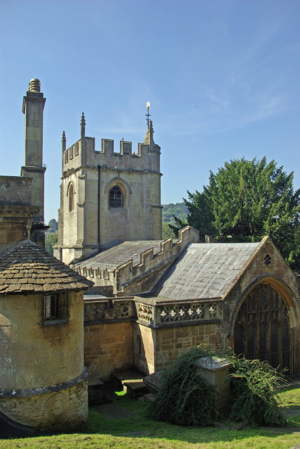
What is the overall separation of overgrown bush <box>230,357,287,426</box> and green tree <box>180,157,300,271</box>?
1826cm

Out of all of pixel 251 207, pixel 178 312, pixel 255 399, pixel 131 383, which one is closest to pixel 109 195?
pixel 251 207

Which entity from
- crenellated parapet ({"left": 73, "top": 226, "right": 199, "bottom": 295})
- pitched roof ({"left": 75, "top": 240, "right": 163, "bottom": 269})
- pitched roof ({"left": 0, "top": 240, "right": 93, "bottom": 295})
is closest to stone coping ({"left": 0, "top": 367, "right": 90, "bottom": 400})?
pitched roof ({"left": 0, "top": 240, "right": 93, "bottom": 295})

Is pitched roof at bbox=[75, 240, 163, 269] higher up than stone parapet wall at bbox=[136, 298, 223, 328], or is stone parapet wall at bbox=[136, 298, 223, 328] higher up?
pitched roof at bbox=[75, 240, 163, 269]

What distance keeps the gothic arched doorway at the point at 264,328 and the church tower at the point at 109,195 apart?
14.5m

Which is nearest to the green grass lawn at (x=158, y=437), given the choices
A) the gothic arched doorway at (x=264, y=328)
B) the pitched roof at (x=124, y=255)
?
the gothic arched doorway at (x=264, y=328)

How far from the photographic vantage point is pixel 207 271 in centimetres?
1480

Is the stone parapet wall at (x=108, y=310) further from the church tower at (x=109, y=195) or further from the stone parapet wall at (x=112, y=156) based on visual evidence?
the stone parapet wall at (x=112, y=156)

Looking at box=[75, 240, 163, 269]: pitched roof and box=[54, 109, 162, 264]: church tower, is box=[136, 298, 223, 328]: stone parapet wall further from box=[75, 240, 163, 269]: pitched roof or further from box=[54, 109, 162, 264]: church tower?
box=[54, 109, 162, 264]: church tower

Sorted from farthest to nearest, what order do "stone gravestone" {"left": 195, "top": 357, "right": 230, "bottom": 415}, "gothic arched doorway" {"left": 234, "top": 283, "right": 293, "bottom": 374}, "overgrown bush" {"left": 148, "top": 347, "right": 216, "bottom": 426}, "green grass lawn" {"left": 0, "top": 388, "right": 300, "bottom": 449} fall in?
1. "gothic arched doorway" {"left": 234, "top": 283, "right": 293, "bottom": 374}
2. "stone gravestone" {"left": 195, "top": 357, "right": 230, "bottom": 415}
3. "overgrown bush" {"left": 148, "top": 347, "right": 216, "bottom": 426}
4. "green grass lawn" {"left": 0, "top": 388, "right": 300, "bottom": 449}

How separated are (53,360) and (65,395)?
828mm

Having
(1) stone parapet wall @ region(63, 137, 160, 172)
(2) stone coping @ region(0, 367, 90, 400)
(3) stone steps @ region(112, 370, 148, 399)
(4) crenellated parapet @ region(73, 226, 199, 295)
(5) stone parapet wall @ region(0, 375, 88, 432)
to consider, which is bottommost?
(3) stone steps @ region(112, 370, 148, 399)

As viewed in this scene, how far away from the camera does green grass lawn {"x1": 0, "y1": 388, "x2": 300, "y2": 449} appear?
6922mm

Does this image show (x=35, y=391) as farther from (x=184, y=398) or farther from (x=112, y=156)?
(x=112, y=156)

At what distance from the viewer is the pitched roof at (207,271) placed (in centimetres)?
1348
